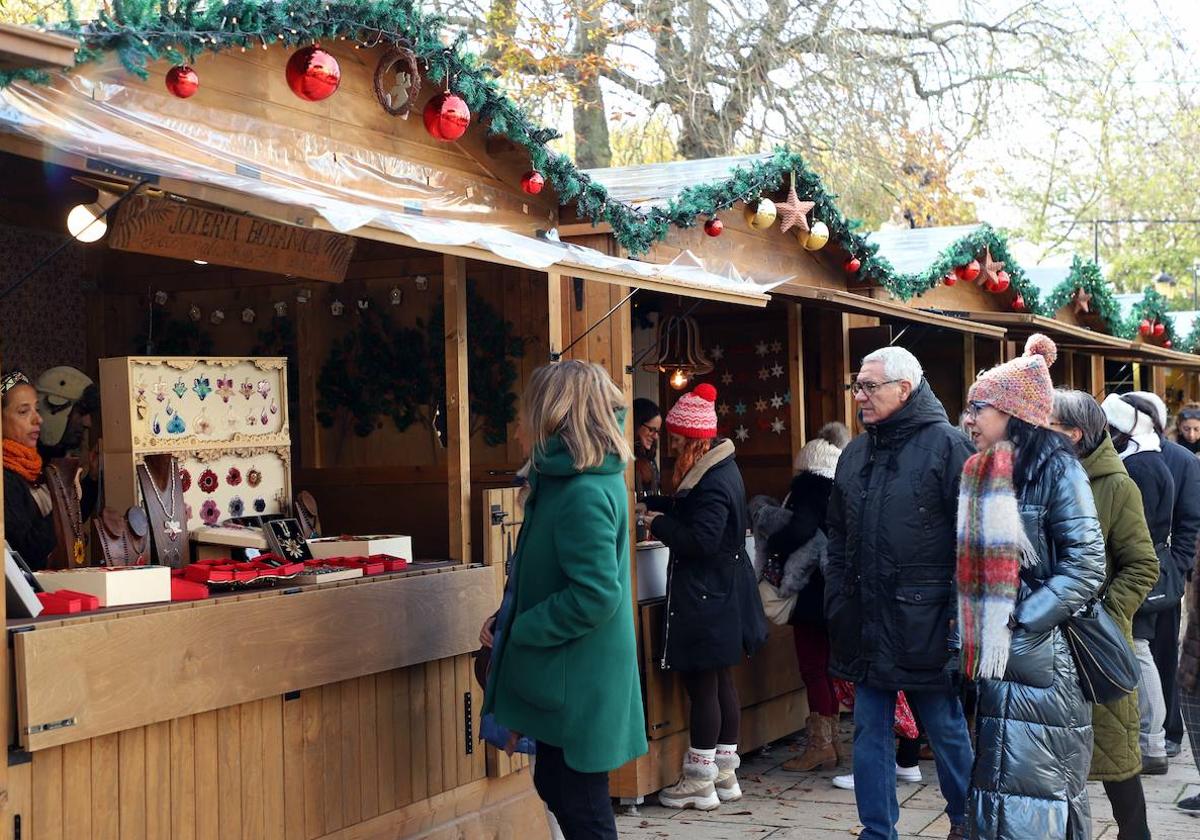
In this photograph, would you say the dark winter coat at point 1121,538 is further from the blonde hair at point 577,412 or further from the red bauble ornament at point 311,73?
the red bauble ornament at point 311,73

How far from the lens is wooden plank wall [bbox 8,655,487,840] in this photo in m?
3.95

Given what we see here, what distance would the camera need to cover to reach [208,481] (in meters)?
5.46

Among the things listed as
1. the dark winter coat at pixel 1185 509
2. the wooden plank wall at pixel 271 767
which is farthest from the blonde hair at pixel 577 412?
the dark winter coat at pixel 1185 509

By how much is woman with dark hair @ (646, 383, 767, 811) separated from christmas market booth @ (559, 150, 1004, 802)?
209 mm

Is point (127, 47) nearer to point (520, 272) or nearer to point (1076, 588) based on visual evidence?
point (520, 272)

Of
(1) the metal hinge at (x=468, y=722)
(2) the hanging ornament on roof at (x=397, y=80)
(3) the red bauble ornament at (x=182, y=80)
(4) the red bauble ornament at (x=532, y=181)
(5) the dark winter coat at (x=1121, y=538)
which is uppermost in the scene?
(2) the hanging ornament on roof at (x=397, y=80)

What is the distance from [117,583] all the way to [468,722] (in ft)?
5.65

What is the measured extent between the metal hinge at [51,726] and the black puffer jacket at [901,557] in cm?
264

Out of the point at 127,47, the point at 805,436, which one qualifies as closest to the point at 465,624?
the point at 127,47

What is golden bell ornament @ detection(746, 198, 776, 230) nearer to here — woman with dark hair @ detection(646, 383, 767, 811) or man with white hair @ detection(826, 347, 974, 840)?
woman with dark hair @ detection(646, 383, 767, 811)

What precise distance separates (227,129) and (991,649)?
3.05 meters

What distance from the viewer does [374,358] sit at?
6633 mm

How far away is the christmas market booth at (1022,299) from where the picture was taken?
10.0 meters

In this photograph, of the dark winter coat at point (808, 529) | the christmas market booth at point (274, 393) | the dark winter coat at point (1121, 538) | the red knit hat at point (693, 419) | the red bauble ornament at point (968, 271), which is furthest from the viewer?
the red bauble ornament at point (968, 271)
